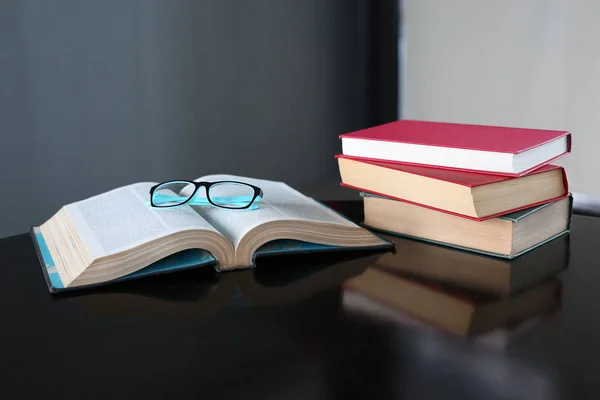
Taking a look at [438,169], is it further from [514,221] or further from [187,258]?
[187,258]

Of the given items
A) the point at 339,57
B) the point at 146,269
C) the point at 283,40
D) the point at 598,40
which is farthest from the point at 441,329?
the point at 339,57

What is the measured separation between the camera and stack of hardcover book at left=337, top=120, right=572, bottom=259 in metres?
0.86

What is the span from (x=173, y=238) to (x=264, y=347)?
245 millimetres

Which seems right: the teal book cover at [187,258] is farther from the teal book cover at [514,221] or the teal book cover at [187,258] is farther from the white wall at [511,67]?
the white wall at [511,67]

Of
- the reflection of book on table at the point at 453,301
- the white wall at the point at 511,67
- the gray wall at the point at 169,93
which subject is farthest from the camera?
the white wall at the point at 511,67

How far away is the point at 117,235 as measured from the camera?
2.79ft

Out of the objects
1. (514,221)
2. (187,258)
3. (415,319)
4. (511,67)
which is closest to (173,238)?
(187,258)

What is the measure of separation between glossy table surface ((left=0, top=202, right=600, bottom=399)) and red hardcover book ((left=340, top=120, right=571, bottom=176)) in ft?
0.54

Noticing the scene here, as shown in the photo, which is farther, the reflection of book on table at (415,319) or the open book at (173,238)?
the open book at (173,238)

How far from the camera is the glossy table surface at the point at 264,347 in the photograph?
0.54m

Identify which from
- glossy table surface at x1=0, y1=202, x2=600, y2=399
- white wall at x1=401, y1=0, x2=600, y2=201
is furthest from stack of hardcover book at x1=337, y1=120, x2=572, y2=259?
white wall at x1=401, y1=0, x2=600, y2=201

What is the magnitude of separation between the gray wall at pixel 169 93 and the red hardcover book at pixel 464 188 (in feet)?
4.76

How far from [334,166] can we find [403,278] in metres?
2.56

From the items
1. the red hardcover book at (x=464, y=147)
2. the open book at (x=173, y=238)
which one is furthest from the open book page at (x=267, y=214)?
the red hardcover book at (x=464, y=147)
